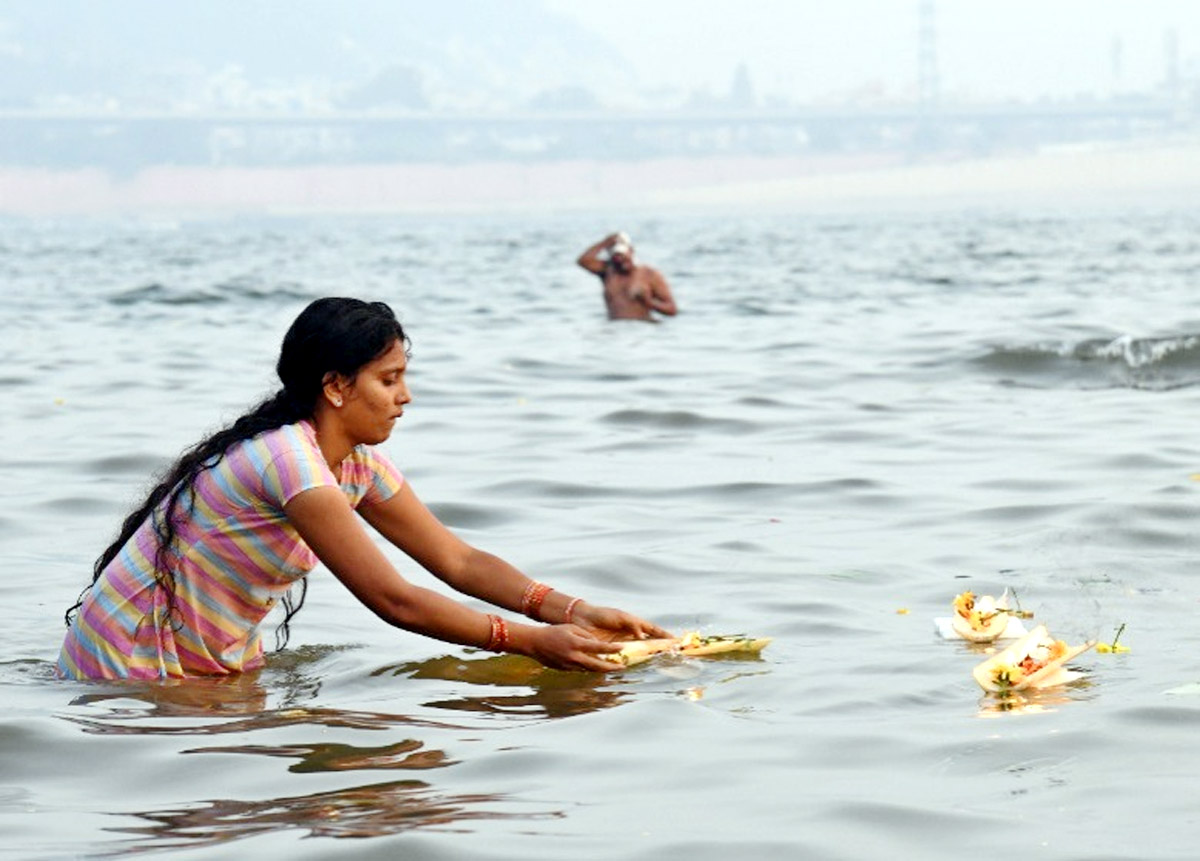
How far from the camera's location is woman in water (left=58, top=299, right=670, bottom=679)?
15.4ft

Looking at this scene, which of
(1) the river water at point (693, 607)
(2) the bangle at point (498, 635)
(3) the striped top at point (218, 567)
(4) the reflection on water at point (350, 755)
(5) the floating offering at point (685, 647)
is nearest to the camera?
(1) the river water at point (693, 607)

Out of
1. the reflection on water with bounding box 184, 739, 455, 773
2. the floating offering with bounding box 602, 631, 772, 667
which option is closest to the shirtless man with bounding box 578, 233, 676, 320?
the floating offering with bounding box 602, 631, 772, 667

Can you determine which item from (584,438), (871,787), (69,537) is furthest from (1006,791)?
(584,438)

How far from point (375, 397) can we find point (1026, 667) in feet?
5.60

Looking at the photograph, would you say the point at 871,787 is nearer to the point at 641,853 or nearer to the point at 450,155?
the point at 641,853

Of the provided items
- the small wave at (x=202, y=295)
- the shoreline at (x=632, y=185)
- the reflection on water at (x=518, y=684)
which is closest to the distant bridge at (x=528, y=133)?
the shoreline at (x=632, y=185)

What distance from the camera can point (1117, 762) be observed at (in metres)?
4.12

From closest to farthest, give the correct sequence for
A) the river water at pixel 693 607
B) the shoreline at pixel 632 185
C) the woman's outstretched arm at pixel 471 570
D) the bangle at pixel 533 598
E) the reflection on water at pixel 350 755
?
the river water at pixel 693 607, the reflection on water at pixel 350 755, the woman's outstretched arm at pixel 471 570, the bangle at pixel 533 598, the shoreline at pixel 632 185

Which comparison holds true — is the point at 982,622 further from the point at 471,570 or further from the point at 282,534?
the point at 282,534

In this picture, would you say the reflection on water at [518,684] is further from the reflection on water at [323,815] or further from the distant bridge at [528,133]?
the distant bridge at [528,133]

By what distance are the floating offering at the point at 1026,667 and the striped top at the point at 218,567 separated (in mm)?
1602

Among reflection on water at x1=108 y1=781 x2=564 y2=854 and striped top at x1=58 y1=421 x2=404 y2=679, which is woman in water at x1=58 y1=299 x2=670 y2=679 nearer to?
striped top at x1=58 y1=421 x2=404 y2=679

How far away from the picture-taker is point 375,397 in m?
4.75

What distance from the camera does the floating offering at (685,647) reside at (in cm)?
510
